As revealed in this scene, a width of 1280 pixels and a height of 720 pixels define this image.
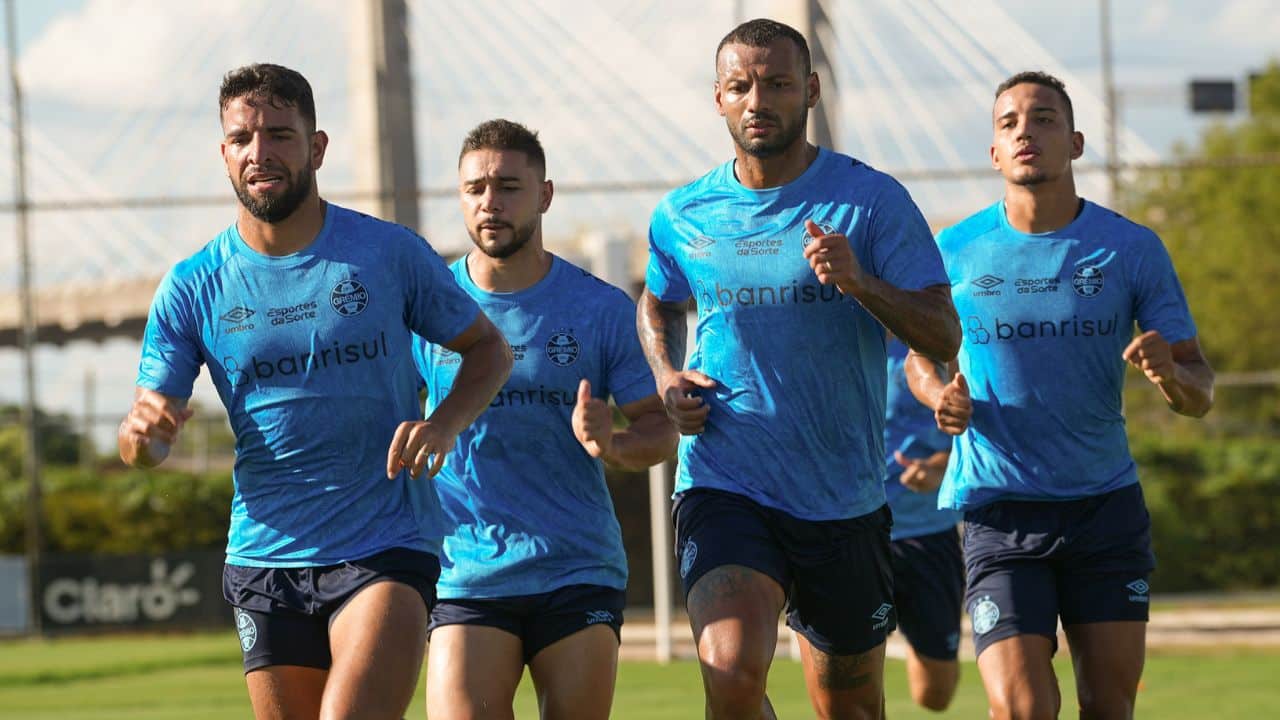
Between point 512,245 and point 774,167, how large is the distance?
1165 mm

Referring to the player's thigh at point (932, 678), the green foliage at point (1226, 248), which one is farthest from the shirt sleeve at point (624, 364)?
the green foliage at point (1226, 248)

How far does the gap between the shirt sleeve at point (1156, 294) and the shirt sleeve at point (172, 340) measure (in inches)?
128

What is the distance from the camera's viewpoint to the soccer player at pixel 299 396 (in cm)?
539

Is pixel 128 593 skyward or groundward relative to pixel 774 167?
groundward

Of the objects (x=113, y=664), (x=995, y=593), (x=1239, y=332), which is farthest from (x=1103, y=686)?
(x=1239, y=332)

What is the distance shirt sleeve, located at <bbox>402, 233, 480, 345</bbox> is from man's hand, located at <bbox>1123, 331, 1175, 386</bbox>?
2.12 m

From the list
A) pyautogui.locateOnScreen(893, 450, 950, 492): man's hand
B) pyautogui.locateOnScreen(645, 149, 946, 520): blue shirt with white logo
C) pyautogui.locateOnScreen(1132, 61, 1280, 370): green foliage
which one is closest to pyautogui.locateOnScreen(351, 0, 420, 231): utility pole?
pyautogui.locateOnScreen(893, 450, 950, 492): man's hand

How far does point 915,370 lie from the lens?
679cm

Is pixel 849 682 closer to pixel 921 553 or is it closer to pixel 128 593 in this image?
pixel 921 553

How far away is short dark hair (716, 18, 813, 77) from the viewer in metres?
5.92

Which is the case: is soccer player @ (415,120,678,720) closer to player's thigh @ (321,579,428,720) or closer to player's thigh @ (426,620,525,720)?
player's thigh @ (426,620,525,720)

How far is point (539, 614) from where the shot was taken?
644cm

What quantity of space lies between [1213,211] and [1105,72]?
18.1 m

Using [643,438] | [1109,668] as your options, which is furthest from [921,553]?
[643,438]
